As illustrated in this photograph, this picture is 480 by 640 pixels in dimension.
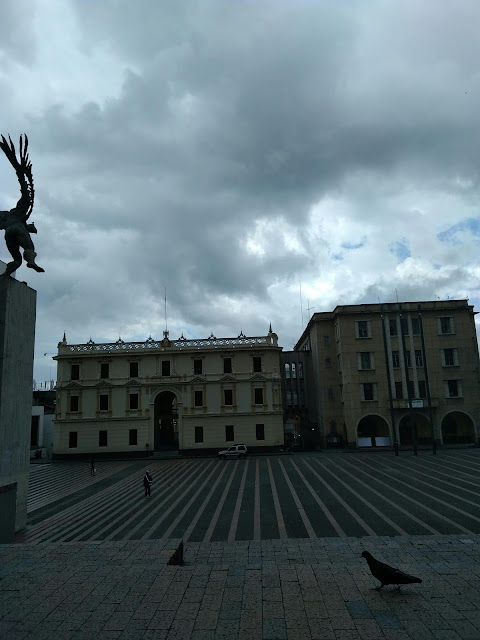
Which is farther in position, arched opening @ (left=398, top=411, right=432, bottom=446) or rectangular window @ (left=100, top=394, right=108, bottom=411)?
rectangular window @ (left=100, top=394, right=108, bottom=411)

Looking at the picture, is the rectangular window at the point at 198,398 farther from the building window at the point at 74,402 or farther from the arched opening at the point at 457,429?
the arched opening at the point at 457,429

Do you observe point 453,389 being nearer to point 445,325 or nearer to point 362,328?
point 445,325

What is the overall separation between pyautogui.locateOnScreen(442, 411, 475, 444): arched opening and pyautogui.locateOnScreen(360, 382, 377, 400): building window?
7.94m

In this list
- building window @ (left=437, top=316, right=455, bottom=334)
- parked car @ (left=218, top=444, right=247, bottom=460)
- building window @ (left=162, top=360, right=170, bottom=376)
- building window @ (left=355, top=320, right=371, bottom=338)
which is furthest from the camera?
building window @ (left=162, top=360, right=170, bottom=376)

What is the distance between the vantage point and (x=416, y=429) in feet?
161

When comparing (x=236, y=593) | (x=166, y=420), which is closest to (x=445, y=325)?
(x=166, y=420)

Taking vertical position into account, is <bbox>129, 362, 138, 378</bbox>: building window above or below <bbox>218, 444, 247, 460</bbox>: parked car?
above

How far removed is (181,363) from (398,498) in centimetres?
3197

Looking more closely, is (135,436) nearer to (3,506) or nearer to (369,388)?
(369,388)

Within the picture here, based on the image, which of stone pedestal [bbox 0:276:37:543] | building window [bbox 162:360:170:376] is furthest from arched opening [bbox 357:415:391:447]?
stone pedestal [bbox 0:276:37:543]

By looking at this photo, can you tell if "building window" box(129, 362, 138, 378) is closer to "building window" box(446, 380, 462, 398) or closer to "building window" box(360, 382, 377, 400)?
"building window" box(360, 382, 377, 400)

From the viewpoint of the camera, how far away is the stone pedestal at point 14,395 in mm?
16016

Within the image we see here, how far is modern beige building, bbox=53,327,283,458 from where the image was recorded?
161 feet

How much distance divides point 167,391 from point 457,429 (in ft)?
104
